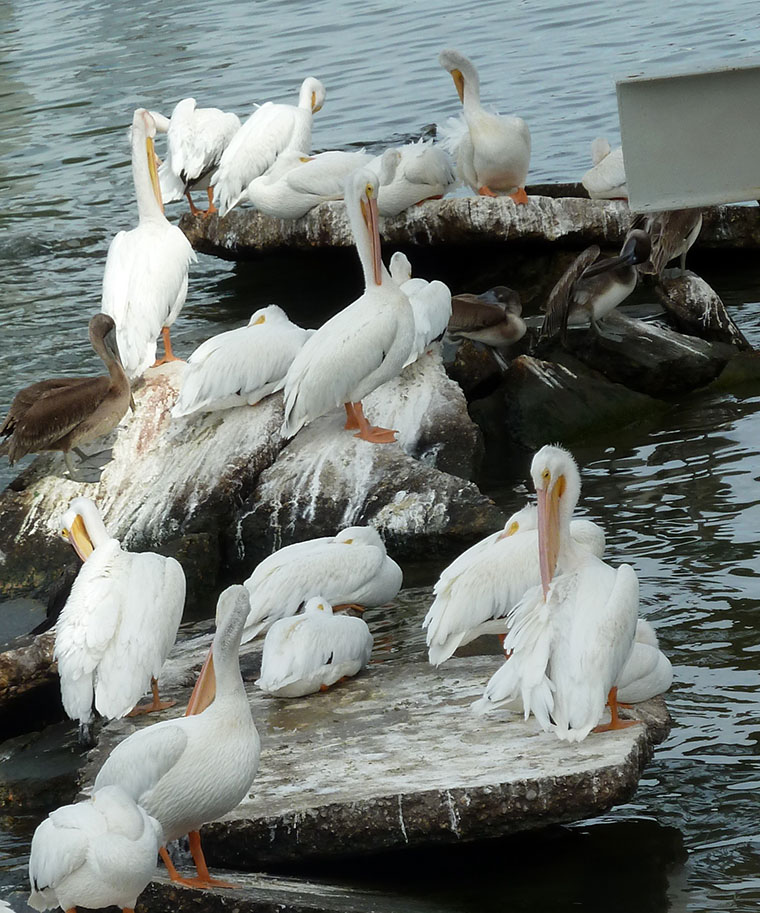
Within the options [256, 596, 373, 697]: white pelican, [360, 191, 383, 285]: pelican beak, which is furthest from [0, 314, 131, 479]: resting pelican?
[256, 596, 373, 697]: white pelican

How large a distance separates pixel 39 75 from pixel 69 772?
16.6m

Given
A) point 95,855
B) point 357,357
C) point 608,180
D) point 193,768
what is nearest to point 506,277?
point 608,180

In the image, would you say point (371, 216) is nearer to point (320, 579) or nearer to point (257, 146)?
point (320, 579)

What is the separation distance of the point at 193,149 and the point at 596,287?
4.09 metres

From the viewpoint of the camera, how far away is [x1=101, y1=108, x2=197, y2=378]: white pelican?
24.5 feet

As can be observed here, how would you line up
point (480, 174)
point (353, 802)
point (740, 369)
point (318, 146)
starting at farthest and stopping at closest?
point (318, 146) < point (480, 174) < point (740, 369) < point (353, 802)

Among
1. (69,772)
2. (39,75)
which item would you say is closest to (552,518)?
(69,772)

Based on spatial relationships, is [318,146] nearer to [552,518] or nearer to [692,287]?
[692,287]

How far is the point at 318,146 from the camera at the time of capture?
14.0 m

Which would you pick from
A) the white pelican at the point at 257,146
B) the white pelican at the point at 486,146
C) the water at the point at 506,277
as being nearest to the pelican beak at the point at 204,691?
the water at the point at 506,277

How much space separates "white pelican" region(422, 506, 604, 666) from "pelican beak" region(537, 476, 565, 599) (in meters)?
0.28

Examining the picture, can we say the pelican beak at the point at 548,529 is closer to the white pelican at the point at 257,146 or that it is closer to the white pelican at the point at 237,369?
the white pelican at the point at 237,369

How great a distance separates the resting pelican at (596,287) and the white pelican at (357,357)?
156cm

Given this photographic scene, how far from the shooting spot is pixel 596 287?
8219mm
